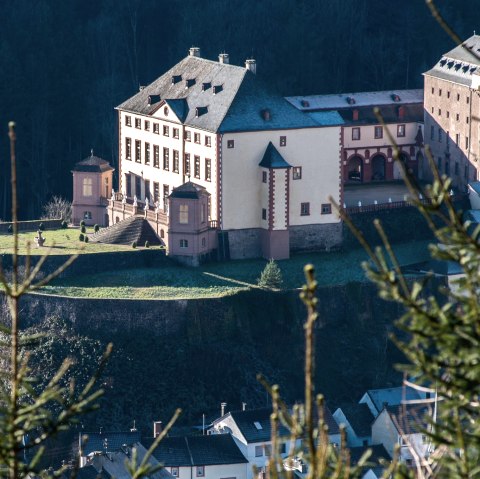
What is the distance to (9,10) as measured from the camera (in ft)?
273

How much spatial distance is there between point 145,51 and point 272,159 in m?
28.6

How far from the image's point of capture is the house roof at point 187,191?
195 ft

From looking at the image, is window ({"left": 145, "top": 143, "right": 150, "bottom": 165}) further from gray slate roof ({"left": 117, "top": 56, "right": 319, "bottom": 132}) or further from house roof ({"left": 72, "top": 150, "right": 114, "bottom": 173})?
house roof ({"left": 72, "top": 150, "right": 114, "bottom": 173})

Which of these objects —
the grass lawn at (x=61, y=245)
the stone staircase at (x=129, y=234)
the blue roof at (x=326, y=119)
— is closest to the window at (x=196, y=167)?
the stone staircase at (x=129, y=234)

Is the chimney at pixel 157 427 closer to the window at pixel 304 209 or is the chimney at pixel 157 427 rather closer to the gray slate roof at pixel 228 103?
the window at pixel 304 209

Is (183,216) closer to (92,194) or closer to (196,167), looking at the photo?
(196,167)

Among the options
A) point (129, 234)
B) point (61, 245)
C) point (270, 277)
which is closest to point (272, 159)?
point (270, 277)

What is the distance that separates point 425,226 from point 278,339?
10.7m

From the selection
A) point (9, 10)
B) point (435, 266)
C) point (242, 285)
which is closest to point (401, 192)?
point (435, 266)

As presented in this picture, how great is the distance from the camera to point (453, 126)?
71188 millimetres

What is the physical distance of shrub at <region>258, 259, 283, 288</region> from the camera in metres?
57.8

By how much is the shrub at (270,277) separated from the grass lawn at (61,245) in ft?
17.0

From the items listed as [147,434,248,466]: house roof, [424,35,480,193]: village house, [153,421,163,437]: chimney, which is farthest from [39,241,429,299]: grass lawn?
[424,35,480,193]: village house

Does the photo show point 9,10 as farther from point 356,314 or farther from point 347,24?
point 356,314
